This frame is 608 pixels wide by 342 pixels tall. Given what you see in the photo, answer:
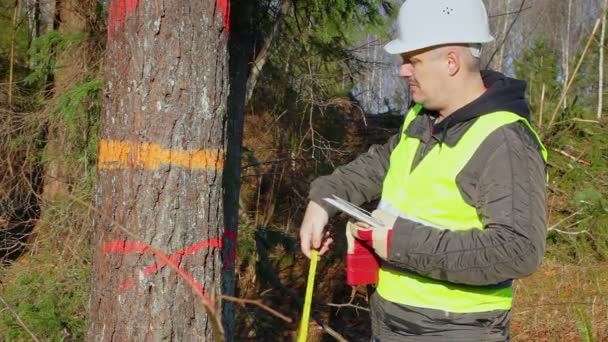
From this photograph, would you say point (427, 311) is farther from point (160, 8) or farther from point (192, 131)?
point (160, 8)

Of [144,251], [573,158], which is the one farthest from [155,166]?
[573,158]

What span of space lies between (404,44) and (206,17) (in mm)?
797

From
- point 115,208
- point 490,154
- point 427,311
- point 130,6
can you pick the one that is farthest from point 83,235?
point 490,154

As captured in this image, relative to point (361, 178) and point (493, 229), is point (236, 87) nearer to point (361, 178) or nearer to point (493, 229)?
point (361, 178)

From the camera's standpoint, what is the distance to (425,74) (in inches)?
84.1

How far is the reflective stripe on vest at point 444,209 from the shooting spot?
1.99 metres

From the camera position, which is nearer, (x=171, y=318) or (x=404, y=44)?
(x=404, y=44)

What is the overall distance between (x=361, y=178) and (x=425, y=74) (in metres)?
0.58

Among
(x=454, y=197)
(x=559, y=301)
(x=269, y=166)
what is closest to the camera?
(x=454, y=197)

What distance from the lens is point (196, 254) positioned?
2.45m

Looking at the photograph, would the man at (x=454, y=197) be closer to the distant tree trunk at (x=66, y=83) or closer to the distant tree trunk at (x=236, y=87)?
the distant tree trunk at (x=236, y=87)

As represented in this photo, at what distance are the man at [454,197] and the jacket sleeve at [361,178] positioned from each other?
0.20 metres

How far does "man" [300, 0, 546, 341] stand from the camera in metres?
1.85

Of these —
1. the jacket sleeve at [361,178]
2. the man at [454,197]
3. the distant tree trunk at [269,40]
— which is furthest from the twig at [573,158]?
the man at [454,197]
